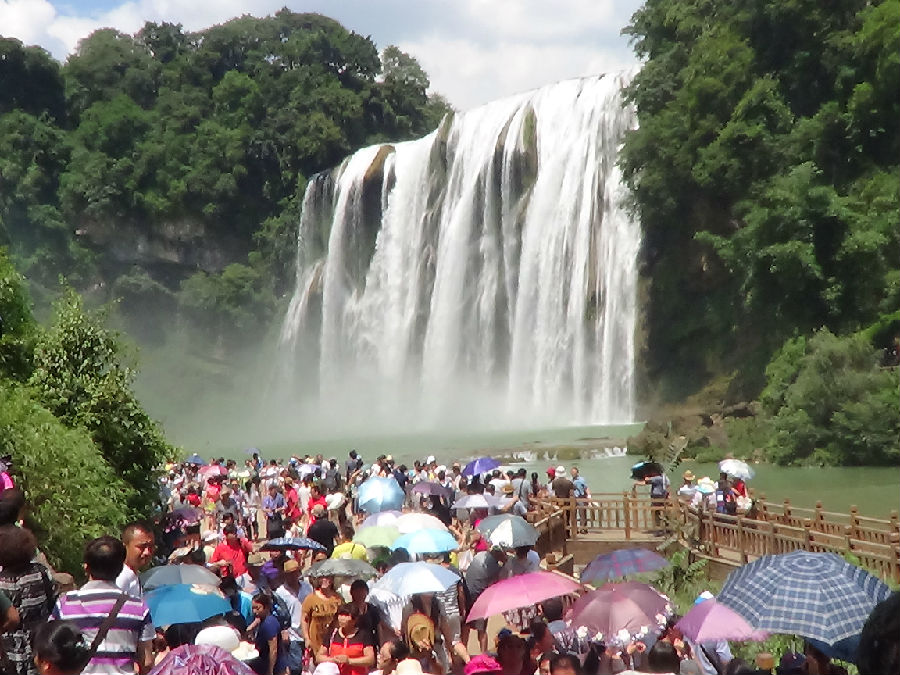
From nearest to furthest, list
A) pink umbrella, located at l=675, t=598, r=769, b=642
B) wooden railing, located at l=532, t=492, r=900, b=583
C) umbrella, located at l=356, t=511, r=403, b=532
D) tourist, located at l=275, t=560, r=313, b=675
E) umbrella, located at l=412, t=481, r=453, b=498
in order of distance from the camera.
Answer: pink umbrella, located at l=675, t=598, r=769, b=642 < tourist, located at l=275, t=560, r=313, b=675 < umbrella, located at l=356, t=511, r=403, b=532 < wooden railing, located at l=532, t=492, r=900, b=583 < umbrella, located at l=412, t=481, r=453, b=498

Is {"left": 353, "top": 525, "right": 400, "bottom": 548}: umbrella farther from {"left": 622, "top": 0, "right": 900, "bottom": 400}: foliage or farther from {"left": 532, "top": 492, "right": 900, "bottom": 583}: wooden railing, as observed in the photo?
{"left": 622, "top": 0, "right": 900, "bottom": 400}: foliage

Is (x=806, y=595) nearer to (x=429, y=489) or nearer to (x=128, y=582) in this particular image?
(x=128, y=582)

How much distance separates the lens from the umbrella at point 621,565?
9766 millimetres

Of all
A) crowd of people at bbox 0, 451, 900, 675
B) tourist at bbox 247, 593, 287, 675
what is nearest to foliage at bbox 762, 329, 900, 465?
crowd of people at bbox 0, 451, 900, 675

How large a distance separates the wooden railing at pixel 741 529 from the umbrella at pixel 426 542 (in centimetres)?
451

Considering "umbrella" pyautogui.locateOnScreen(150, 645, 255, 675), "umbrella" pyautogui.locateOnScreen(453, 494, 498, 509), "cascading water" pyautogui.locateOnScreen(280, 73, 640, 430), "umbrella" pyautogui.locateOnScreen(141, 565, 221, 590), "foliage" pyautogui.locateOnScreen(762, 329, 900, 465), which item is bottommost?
"umbrella" pyautogui.locateOnScreen(453, 494, 498, 509)

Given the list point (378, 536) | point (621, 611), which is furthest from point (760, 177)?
point (621, 611)

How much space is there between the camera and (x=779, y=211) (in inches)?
1342

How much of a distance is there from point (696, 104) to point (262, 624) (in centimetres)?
3323

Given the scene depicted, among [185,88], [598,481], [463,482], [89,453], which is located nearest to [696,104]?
[598,481]

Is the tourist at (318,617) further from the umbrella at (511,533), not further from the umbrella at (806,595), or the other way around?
the umbrella at (806,595)

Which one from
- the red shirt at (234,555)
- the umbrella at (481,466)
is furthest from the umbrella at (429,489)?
the red shirt at (234,555)

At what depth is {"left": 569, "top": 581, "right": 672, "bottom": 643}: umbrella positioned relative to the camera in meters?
7.45

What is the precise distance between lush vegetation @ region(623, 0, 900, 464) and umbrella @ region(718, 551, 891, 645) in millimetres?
23909
